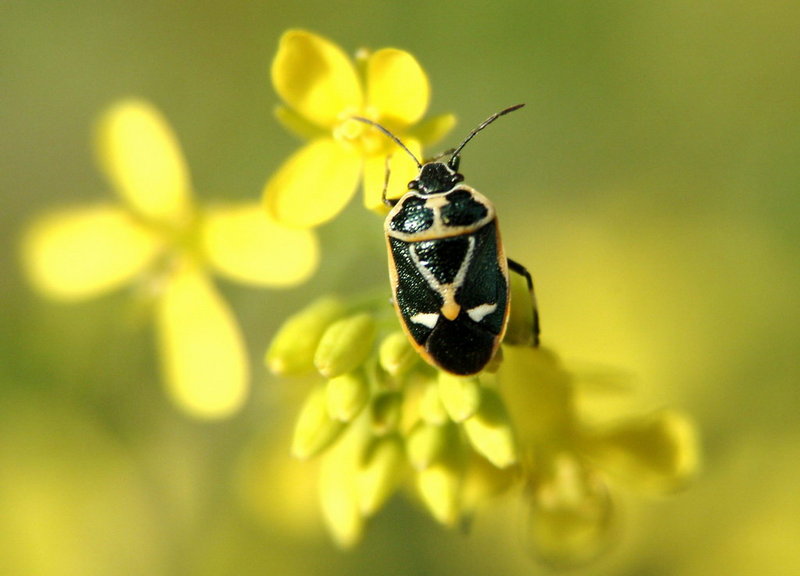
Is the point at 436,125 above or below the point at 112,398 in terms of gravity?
above

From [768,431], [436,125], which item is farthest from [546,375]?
[768,431]

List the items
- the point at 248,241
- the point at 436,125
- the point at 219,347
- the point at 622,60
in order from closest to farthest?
the point at 436,125 → the point at 248,241 → the point at 219,347 → the point at 622,60

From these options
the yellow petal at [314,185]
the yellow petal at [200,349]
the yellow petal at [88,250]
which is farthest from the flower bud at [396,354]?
the yellow petal at [88,250]

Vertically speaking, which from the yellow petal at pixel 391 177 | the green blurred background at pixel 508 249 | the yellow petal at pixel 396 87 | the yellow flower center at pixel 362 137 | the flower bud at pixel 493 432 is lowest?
the green blurred background at pixel 508 249

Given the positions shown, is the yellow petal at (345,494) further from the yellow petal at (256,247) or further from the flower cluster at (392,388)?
the yellow petal at (256,247)

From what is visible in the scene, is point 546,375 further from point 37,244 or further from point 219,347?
point 37,244

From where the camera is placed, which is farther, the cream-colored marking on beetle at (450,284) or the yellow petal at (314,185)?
the yellow petal at (314,185)

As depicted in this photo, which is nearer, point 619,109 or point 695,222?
point 695,222
